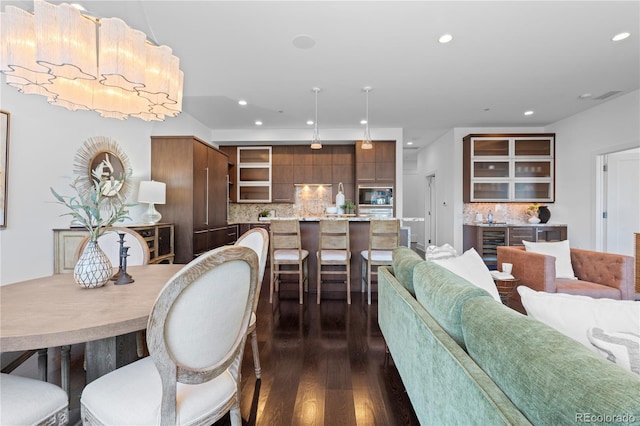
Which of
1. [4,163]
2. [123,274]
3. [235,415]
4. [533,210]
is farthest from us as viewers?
[533,210]

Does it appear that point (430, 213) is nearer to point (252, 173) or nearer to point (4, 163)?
point (252, 173)

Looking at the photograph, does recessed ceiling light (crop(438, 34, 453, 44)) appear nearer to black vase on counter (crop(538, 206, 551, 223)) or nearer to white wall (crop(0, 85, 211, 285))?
white wall (crop(0, 85, 211, 285))

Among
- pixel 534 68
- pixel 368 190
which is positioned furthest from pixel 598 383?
pixel 368 190

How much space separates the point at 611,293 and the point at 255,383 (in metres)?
3.07

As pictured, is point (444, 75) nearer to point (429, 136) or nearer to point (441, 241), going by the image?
point (429, 136)

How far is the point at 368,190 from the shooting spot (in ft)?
20.2

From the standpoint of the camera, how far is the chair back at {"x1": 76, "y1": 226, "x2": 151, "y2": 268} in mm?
2104

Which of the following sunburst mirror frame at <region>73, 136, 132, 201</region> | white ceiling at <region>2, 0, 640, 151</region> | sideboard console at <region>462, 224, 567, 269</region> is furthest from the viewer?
sideboard console at <region>462, 224, 567, 269</region>

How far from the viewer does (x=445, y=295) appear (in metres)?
1.16

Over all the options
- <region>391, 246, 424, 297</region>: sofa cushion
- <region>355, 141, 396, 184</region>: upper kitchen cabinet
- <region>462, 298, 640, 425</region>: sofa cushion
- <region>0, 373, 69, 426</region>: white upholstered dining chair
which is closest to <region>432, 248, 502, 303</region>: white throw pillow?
<region>391, 246, 424, 297</region>: sofa cushion

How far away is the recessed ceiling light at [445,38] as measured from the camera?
282 cm

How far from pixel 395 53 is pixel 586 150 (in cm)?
416

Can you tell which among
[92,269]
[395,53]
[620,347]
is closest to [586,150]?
[395,53]

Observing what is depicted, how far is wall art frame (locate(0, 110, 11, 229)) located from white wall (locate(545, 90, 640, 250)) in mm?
7317
